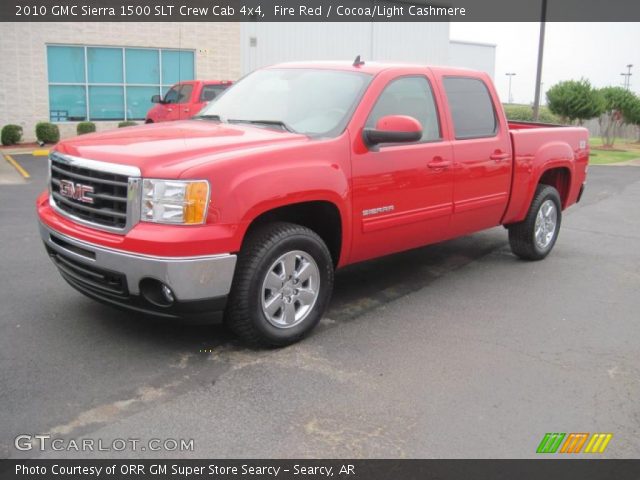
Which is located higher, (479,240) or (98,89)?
(98,89)

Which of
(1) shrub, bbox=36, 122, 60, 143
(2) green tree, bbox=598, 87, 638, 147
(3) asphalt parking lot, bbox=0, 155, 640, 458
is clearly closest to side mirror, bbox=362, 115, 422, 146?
(3) asphalt parking lot, bbox=0, 155, 640, 458

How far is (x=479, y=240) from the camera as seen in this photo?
27.6 feet

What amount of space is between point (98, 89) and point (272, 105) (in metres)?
18.1

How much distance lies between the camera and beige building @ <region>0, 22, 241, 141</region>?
67.4ft

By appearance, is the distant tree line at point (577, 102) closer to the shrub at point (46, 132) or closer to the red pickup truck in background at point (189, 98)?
the red pickup truck in background at point (189, 98)

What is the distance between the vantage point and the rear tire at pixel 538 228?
7160mm

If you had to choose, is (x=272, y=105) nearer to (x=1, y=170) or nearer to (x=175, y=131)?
(x=175, y=131)

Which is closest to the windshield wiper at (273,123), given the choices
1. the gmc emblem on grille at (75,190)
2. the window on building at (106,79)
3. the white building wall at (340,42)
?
the gmc emblem on grille at (75,190)

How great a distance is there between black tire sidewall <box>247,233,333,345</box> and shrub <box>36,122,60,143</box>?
17.7m

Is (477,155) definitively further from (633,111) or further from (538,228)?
(633,111)

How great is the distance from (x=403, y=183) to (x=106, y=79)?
745 inches

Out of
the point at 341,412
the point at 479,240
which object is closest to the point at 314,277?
the point at 341,412

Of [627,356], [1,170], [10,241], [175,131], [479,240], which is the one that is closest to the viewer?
[627,356]

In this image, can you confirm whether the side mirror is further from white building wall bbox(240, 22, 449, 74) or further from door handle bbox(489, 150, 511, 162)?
white building wall bbox(240, 22, 449, 74)
